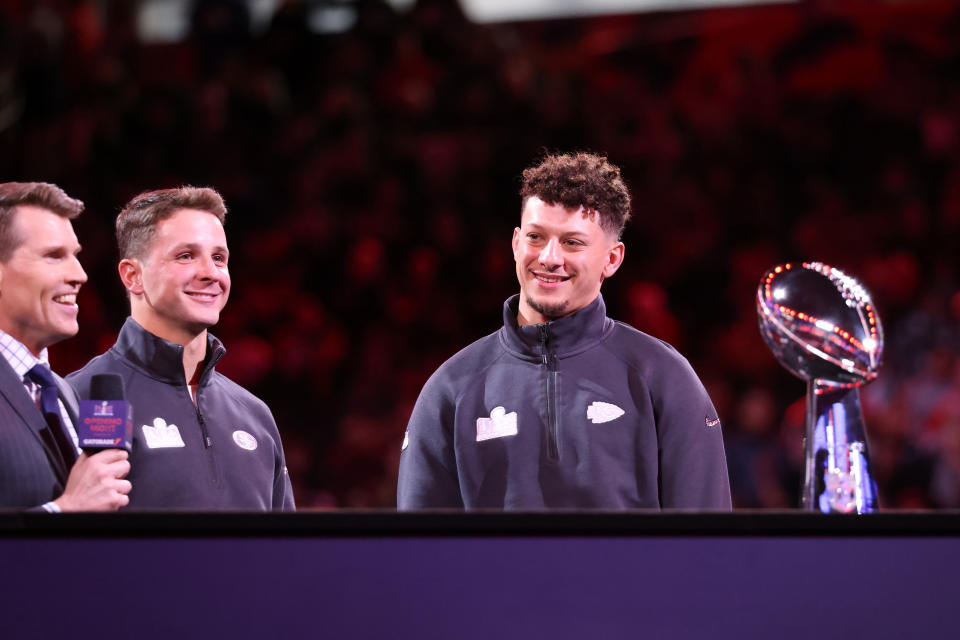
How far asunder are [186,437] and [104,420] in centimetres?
55

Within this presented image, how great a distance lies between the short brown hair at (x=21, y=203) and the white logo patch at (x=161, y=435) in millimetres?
482

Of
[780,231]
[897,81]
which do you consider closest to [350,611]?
[780,231]

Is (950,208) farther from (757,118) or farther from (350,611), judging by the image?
(350,611)

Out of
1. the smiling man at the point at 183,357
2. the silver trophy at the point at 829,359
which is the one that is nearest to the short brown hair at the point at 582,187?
the silver trophy at the point at 829,359

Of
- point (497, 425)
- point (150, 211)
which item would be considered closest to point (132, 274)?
point (150, 211)

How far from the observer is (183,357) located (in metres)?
2.68

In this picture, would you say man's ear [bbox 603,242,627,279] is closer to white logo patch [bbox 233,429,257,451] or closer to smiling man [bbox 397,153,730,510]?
smiling man [bbox 397,153,730,510]

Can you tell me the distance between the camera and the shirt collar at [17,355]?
7.51ft

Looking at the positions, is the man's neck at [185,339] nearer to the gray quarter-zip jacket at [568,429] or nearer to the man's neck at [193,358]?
the man's neck at [193,358]

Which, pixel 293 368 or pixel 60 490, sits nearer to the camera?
pixel 60 490

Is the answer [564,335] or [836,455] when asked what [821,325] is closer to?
[836,455]

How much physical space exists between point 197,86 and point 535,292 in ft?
20.1

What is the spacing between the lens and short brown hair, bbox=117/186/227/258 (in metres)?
2.67

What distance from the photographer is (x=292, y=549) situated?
1555 mm
